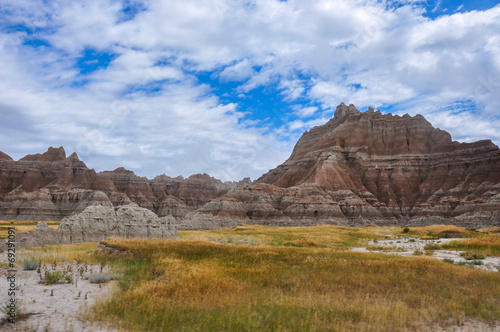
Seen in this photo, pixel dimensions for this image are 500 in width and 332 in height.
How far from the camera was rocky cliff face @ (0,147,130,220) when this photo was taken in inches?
5364

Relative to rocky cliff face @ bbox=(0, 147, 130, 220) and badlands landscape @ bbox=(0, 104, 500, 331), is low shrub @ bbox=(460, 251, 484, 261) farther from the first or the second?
rocky cliff face @ bbox=(0, 147, 130, 220)

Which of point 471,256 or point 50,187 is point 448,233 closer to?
point 471,256

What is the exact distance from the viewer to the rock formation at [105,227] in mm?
30600

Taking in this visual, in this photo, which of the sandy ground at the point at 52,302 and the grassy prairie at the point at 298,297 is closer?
the sandy ground at the point at 52,302

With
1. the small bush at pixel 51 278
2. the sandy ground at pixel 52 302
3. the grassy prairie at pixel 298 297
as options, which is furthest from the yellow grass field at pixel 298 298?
the small bush at pixel 51 278

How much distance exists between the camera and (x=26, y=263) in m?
15.0

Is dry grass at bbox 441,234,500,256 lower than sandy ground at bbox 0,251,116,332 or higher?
lower

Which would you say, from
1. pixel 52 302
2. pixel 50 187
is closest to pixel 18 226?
pixel 52 302

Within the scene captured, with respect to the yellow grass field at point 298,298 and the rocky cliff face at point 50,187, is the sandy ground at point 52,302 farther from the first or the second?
the rocky cliff face at point 50,187

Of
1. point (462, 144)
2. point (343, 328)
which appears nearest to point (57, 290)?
point (343, 328)

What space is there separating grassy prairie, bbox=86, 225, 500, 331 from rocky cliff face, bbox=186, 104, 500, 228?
10069cm

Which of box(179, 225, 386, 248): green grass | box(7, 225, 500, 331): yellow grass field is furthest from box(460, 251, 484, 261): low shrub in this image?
box(179, 225, 386, 248): green grass

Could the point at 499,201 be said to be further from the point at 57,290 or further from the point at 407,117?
the point at 57,290

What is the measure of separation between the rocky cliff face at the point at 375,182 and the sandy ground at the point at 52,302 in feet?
331
